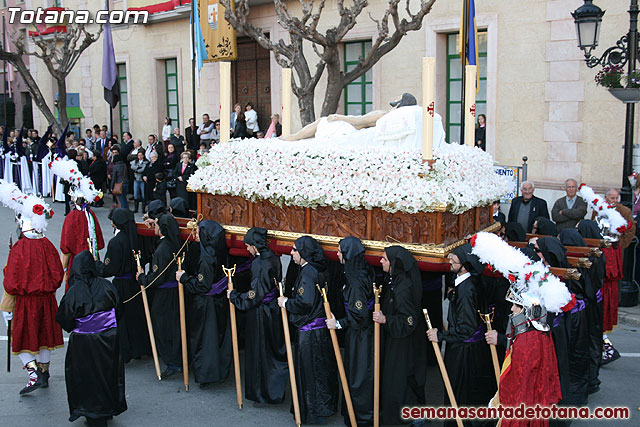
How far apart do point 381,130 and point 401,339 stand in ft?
7.07

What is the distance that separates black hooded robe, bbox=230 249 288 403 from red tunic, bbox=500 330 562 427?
2.40 meters

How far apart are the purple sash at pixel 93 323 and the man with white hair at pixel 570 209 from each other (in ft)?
21.9

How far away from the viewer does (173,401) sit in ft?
22.4

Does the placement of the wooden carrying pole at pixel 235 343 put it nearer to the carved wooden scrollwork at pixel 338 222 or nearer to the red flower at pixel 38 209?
the carved wooden scrollwork at pixel 338 222

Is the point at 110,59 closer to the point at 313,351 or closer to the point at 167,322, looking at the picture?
the point at 167,322

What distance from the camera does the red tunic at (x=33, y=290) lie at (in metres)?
6.79

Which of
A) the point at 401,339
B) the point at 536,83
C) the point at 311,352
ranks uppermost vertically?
the point at 536,83

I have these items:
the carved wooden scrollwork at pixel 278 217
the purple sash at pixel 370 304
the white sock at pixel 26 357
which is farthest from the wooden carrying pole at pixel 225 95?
the white sock at pixel 26 357

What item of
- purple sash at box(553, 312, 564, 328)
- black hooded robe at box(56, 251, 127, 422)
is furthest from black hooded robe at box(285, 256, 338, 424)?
purple sash at box(553, 312, 564, 328)

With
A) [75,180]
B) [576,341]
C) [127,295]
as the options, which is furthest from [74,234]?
[576,341]

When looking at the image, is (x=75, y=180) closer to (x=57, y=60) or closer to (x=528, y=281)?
(x=528, y=281)

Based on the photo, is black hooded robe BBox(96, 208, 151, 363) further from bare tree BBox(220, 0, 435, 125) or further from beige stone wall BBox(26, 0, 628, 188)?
beige stone wall BBox(26, 0, 628, 188)

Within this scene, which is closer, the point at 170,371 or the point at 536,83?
the point at 170,371

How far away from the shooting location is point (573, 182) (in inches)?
397
